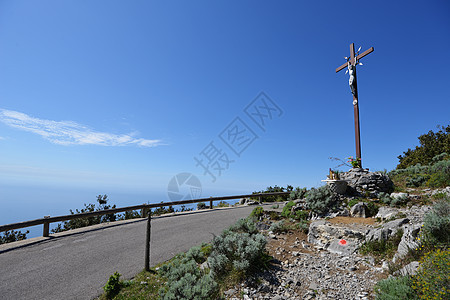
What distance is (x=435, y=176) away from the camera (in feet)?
34.9

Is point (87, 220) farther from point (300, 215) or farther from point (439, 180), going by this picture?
point (439, 180)

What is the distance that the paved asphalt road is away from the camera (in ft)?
16.9

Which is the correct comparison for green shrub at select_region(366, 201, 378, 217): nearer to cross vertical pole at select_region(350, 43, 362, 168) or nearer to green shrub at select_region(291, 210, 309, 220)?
green shrub at select_region(291, 210, 309, 220)

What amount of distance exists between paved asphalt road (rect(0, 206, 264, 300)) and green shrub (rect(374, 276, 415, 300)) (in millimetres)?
5929

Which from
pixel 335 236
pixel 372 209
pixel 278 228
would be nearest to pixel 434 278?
pixel 335 236

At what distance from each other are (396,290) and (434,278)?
1.96 feet

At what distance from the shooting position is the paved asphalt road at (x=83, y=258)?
→ 5.14 m

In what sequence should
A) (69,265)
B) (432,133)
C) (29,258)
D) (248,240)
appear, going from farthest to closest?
1. (432,133)
2. (29,258)
3. (69,265)
4. (248,240)

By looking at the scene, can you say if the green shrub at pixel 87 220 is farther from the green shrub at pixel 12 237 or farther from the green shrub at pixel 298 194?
the green shrub at pixel 298 194

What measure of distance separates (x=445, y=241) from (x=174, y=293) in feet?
19.9

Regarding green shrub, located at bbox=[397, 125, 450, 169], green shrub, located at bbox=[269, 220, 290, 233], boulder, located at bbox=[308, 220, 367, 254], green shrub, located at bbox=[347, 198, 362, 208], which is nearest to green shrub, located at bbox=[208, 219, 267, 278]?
green shrub, located at bbox=[269, 220, 290, 233]

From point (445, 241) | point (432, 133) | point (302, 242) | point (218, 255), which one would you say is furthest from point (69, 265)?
point (432, 133)

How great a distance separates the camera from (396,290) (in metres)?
Answer: 3.53

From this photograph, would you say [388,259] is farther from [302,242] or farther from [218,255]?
[218,255]
